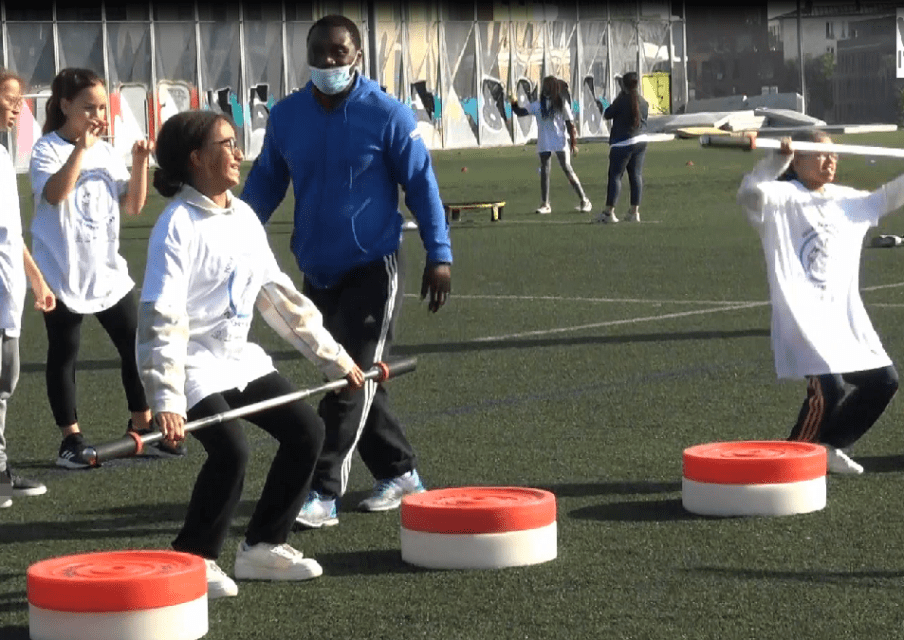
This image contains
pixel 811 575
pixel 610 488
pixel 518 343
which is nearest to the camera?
pixel 811 575

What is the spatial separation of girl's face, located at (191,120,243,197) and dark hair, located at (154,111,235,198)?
2 centimetres

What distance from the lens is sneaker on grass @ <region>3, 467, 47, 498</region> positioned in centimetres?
810

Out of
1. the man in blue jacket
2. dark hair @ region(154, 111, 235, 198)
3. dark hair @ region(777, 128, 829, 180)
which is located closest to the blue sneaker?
the man in blue jacket

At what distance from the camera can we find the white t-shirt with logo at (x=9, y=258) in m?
7.71

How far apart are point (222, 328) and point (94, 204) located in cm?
323

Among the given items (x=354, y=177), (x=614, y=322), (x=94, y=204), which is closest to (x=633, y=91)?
(x=614, y=322)

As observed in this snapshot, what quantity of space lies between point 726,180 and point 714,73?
184 feet

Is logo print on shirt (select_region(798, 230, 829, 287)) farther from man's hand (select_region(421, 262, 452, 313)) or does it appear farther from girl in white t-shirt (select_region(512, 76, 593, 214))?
girl in white t-shirt (select_region(512, 76, 593, 214))

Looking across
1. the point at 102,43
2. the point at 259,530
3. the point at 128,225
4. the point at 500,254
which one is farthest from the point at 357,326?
the point at 102,43

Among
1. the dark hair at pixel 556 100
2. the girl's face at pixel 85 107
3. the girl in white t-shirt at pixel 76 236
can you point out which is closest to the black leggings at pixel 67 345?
the girl in white t-shirt at pixel 76 236

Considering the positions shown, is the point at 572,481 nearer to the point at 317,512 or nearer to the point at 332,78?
the point at 317,512

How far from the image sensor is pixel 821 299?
823 cm

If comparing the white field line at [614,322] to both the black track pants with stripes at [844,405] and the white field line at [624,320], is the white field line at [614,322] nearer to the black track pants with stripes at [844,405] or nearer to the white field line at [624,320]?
the white field line at [624,320]

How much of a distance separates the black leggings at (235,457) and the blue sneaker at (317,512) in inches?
37.1
